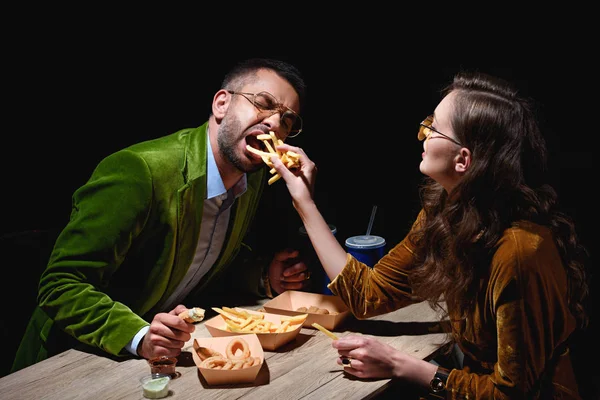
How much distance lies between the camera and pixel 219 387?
2105 millimetres

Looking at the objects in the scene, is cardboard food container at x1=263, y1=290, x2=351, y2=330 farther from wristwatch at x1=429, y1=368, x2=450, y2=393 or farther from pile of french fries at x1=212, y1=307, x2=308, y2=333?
wristwatch at x1=429, y1=368, x2=450, y2=393

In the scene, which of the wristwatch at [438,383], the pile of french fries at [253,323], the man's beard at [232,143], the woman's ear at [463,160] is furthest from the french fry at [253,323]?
the woman's ear at [463,160]

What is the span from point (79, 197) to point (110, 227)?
0.21m

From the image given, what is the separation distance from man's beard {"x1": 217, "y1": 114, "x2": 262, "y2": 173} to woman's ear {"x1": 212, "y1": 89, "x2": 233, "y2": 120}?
2.7 inches

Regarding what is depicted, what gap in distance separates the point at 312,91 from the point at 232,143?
55.0 inches

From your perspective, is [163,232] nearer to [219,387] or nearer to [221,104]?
[221,104]

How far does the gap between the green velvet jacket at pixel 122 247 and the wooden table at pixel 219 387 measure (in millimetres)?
117

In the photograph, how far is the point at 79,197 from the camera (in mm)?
2557

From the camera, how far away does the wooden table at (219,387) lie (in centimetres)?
208

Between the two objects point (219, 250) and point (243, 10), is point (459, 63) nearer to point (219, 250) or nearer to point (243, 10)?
point (243, 10)

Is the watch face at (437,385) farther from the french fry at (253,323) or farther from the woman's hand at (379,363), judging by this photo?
the french fry at (253,323)

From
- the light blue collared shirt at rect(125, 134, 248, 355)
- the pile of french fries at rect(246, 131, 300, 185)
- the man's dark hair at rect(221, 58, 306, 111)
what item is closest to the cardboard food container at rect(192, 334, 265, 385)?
the light blue collared shirt at rect(125, 134, 248, 355)

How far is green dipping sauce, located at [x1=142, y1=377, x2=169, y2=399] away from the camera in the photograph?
2.03 m

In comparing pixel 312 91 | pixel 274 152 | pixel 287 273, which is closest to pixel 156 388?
pixel 287 273
